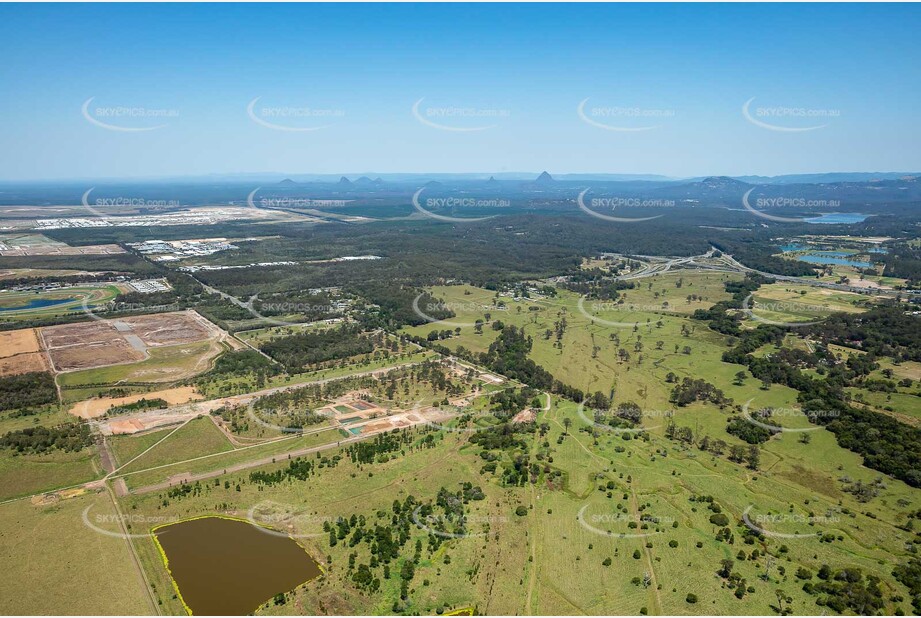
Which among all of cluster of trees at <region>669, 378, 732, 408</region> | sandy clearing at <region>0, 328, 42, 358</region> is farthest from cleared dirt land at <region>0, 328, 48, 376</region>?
cluster of trees at <region>669, 378, 732, 408</region>

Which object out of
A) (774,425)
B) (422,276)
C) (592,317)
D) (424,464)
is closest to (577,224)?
(422,276)

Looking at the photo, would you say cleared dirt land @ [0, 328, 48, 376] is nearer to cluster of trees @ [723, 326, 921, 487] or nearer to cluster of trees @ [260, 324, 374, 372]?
cluster of trees @ [260, 324, 374, 372]

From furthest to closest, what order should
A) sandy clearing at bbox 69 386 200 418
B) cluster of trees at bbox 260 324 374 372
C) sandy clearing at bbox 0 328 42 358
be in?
sandy clearing at bbox 0 328 42 358, cluster of trees at bbox 260 324 374 372, sandy clearing at bbox 69 386 200 418

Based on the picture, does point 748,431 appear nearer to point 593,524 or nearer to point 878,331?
point 593,524

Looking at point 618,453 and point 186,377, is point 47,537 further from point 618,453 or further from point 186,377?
point 618,453

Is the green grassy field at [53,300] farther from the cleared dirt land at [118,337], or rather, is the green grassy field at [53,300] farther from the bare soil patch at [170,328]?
the bare soil patch at [170,328]

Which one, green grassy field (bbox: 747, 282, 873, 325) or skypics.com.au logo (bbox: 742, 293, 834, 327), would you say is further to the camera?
green grassy field (bbox: 747, 282, 873, 325)

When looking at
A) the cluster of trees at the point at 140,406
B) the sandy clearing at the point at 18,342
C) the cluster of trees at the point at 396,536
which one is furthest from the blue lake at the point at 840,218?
the sandy clearing at the point at 18,342

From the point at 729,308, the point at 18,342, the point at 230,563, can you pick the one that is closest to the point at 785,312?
the point at 729,308
